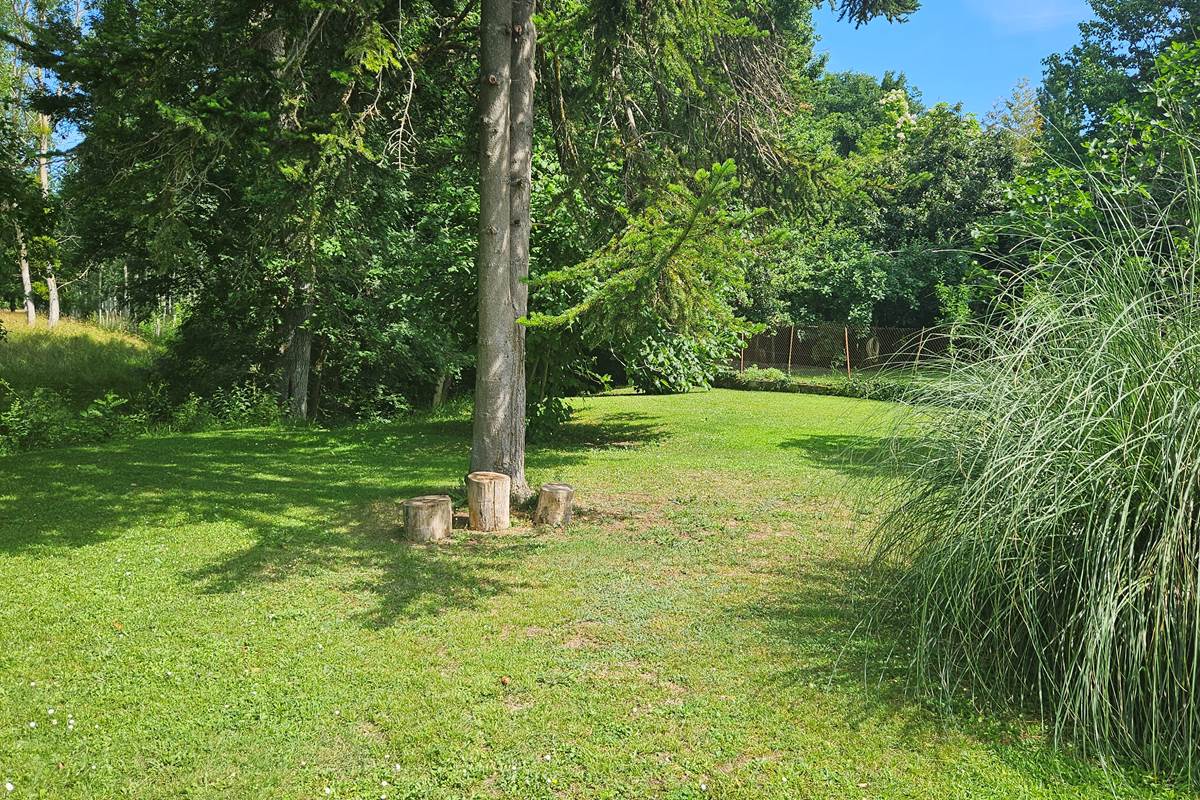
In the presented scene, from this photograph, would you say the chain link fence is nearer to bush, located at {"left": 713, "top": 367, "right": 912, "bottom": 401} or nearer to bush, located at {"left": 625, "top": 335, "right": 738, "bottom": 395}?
bush, located at {"left": 713, "top": 367, "right": 912, "bottom": 401}

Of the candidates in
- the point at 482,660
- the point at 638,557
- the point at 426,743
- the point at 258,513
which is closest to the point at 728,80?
the point at 638,557

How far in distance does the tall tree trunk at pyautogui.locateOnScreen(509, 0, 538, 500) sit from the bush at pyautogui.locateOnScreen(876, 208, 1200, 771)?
13.0 ft

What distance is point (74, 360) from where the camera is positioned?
2177cm

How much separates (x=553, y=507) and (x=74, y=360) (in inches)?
782

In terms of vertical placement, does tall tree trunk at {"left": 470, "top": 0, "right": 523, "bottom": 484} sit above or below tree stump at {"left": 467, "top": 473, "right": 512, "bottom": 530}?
above

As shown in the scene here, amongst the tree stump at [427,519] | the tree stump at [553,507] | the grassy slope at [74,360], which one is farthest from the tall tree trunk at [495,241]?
the grassy slope at [74,360]

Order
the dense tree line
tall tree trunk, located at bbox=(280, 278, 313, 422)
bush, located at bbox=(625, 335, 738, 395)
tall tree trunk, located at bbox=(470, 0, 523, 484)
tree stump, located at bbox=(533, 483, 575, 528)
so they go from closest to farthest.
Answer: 1. the dense tree line
2. tree stump, located at bbox=(533, 483, 575, 528)
3. tall tree trunk, located at bbox=(470, 0, 523, 484)
4. bush, located at bbox=(625, 335, 738, 395)
5. tall tree trunk, located at bbox=(280, 278, 313, 422)

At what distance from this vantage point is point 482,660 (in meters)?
4.25

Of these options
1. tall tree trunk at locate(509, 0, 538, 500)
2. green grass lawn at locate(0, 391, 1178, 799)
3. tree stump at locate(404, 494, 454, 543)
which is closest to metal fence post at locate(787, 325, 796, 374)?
green grass lawn at locate(0, 391, 1178, 799)

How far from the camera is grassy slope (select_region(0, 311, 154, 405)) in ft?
63.5

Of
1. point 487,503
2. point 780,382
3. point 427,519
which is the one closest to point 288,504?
point 427,519

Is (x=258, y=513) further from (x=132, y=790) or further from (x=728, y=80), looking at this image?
(x=728, y=80)

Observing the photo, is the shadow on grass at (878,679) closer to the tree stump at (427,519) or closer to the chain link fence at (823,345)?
the tree stump at (427,519)

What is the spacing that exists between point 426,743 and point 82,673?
187 cm
